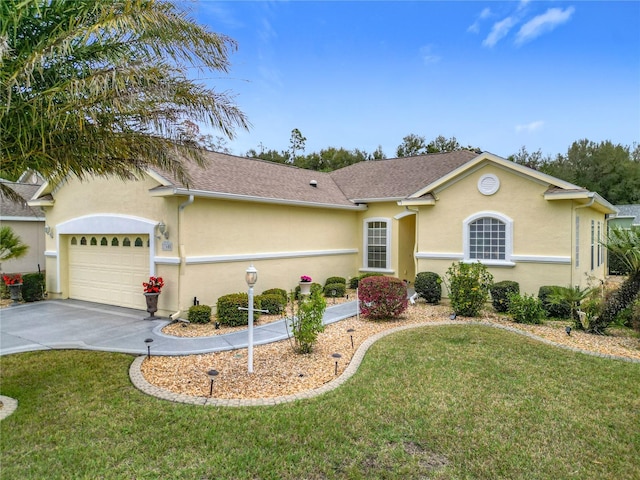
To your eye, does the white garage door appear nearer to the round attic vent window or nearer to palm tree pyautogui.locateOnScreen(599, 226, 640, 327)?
the round attic vent window

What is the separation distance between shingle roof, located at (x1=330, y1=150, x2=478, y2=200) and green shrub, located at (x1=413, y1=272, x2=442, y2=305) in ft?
13.2

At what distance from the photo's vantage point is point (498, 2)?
1255 centimetres

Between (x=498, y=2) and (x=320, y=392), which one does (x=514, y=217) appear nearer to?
(x=498, y=2)

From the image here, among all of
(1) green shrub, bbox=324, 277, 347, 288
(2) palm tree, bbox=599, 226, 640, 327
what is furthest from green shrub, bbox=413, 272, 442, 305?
(2) palm tree, bbox=599, 226, 640, 327

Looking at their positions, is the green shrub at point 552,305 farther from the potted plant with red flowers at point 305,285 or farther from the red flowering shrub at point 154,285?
the red flowering shrub at point 154,285

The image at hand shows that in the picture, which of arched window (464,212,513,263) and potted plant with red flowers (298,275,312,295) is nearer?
arched window (464,212,513,263)

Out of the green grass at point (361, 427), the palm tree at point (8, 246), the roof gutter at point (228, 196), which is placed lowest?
the green grass at point (361, 427)

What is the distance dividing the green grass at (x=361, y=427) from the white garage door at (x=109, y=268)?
16.8 ft

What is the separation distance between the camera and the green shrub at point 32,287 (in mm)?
13398

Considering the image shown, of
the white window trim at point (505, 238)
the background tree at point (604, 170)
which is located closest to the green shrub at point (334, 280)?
the white window trim at point (505, 238)

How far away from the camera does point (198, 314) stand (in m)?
10.1

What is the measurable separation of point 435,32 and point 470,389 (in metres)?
13.7

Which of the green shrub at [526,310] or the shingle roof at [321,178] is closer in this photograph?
the green shrub at [526,310]

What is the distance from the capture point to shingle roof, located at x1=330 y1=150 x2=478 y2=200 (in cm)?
1645
